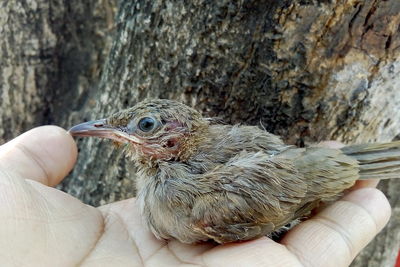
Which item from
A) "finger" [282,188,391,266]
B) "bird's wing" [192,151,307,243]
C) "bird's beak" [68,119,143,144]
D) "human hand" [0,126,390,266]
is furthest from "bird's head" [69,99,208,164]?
"finger" [282,188,391,266]

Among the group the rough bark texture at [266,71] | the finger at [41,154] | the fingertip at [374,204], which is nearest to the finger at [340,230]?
the fingertip at [374,204]

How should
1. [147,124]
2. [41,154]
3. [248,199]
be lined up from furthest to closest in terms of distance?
1. [41,154]
2. [147,124]
3. [248,199]

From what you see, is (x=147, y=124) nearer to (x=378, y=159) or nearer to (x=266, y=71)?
(x=266, y=71)

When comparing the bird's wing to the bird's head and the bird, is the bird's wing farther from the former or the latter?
the bird's head

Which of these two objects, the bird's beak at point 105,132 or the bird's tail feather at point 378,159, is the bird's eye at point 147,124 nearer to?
the bird's beak at point 105,132

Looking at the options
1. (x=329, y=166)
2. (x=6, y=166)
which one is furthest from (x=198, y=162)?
(x=6, y=166)

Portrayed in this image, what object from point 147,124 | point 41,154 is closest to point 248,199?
point 147,124
